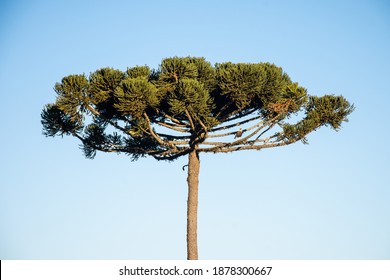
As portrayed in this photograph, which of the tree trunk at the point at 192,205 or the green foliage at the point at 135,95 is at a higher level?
the green foliage at the point at 135,95

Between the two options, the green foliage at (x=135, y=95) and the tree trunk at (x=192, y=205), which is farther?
the tree trunk at (x=192, y=205)

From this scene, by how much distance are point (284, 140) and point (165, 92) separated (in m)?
3.77

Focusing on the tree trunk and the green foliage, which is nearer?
the green foliage

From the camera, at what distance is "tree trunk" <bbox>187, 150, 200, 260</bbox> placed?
1742cm

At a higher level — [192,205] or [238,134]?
[238,134]

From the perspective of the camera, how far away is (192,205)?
1791 centimetres

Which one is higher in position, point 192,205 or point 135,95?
point 135,95

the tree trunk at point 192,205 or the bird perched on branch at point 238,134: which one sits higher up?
the bird perched on branch at point 238,134

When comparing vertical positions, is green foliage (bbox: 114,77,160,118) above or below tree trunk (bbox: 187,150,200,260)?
above

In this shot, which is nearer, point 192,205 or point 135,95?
point 135,95

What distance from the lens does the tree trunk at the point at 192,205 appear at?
17.4m

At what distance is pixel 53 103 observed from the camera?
18.6 meters
